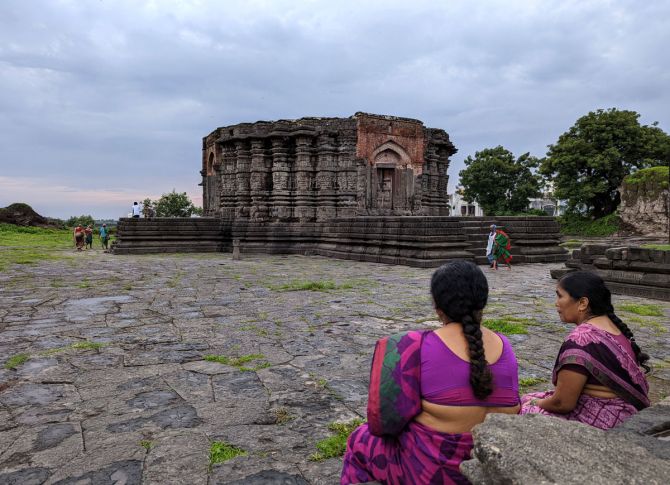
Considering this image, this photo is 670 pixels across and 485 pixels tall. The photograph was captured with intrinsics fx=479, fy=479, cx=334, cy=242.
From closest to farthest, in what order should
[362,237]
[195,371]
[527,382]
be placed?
1. [527,382]
2. [195,371]
3. [362,237]

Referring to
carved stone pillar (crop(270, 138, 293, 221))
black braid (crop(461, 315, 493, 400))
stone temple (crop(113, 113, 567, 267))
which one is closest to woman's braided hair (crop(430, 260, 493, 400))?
black braid (crop(461, 315, 493, 400))

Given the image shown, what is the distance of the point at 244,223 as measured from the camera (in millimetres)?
17828

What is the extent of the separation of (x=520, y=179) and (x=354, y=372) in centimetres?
3804

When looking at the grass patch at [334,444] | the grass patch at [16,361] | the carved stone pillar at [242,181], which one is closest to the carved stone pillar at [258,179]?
the carved stone pillar at [242,181]

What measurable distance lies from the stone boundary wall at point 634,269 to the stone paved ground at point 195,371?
0.48 metres

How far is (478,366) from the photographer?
1682 millimetres

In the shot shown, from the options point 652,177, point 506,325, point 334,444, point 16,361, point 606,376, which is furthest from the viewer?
point 652,177

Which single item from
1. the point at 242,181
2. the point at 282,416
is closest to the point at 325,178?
the point at 242,181

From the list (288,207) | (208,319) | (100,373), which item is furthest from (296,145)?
(100,373)

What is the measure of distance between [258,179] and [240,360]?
1462cm

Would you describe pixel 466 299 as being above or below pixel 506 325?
above

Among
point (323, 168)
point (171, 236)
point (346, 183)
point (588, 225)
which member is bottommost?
point (171, 236)

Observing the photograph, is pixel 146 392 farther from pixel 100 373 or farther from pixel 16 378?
pixel 16 378

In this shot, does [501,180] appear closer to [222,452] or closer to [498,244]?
[498,244]
